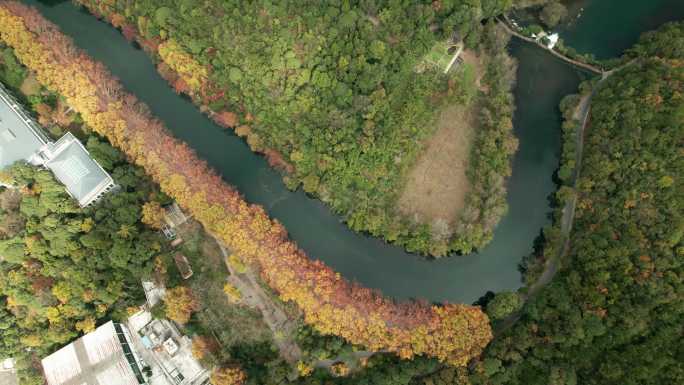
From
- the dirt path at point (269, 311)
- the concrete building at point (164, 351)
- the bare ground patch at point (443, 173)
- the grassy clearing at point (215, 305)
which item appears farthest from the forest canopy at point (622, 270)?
the concrete building at point (164, 351)

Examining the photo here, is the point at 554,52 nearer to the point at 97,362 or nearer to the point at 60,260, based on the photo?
the point at 60,260

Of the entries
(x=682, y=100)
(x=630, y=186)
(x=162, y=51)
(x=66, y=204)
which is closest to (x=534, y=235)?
(x=630, y=186)

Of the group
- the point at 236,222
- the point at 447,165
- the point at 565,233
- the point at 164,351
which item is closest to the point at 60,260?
the point at 164,351

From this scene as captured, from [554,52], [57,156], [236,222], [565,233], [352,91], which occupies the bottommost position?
[236,222]

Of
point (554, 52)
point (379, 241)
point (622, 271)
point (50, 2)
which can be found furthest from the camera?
point (50, 2)

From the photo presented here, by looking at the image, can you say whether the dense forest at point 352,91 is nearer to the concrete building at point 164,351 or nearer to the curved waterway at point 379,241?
the curved waterway at point 379,241

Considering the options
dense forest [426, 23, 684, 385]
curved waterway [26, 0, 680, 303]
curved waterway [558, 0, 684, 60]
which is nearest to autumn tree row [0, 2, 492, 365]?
curved waterway [26, 0, 680, 303]
